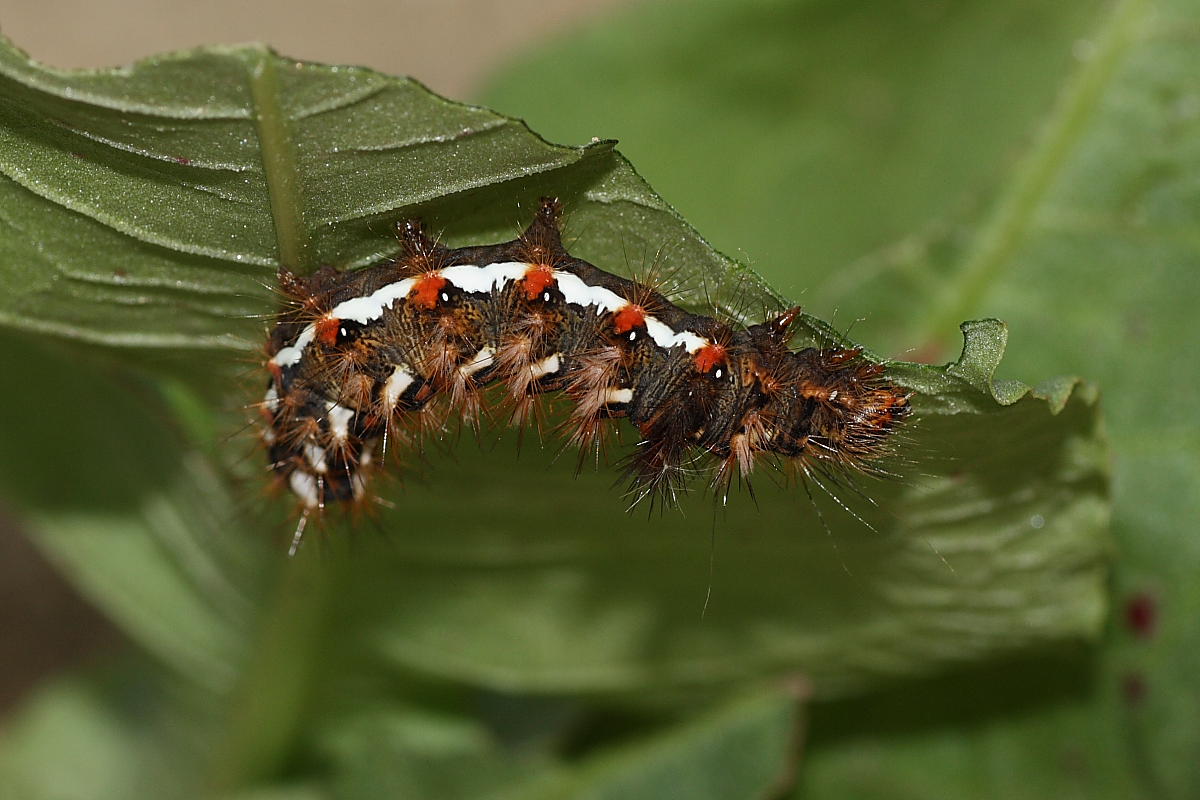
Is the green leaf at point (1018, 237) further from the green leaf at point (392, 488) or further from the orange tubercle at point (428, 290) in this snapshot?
the orange tubercle at point (428, 290)

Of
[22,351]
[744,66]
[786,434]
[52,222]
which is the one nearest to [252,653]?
[22,351]

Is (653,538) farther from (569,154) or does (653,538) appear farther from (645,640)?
(569,154)

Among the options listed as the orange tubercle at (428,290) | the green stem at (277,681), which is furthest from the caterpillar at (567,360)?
the green stem at (277,681)

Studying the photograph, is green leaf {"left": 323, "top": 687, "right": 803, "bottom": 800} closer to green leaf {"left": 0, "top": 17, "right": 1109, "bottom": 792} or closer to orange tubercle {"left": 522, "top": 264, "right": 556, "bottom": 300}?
green leaf {"left": 0, "top": 17, "right": 1109, "bottom": 792}

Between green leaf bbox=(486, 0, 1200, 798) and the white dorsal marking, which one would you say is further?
green leaf bbox=(486, 0, 1200, 798)

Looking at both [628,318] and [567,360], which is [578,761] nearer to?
[567,360]

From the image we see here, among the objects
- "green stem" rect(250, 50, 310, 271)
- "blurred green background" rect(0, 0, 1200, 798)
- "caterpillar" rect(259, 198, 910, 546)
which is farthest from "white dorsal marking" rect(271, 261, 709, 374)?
"blurred green background" rect(0, 0, 1200, 798)
